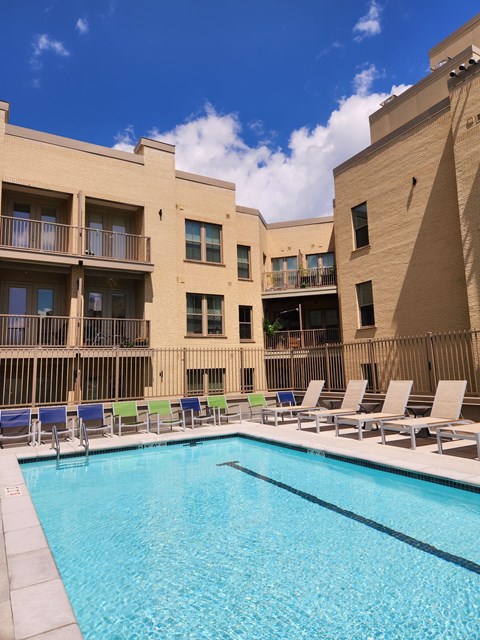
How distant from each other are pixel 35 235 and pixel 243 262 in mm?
9932

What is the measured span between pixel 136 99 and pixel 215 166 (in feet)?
41.5

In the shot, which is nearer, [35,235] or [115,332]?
[35,235]

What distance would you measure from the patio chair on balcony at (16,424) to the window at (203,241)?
10128 mm

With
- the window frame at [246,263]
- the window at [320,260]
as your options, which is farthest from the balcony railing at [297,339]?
the window at [320,260]

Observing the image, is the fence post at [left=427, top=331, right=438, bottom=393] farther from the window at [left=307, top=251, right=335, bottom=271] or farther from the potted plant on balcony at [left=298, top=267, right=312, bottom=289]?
the window at [left=307, top=251, right=335, bottom=271]

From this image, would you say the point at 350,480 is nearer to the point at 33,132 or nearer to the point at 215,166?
the point at 33,132

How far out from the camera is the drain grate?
6797 millimetres

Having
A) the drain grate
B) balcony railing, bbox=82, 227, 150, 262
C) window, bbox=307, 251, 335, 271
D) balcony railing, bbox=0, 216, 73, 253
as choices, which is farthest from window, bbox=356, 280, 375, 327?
the drain grate

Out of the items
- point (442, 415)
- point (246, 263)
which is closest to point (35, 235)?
point (246, 263)

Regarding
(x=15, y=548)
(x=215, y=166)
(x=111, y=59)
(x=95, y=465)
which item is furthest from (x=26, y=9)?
(x=215, y=166)

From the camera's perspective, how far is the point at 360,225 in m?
18.0

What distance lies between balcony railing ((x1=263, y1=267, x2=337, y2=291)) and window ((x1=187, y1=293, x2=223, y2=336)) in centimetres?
401

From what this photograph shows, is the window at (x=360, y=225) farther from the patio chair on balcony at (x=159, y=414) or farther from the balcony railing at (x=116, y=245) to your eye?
the patio chair on balcony at (x=159, y=414)

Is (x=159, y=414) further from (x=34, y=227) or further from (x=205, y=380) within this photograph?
(x=34, y=227)
